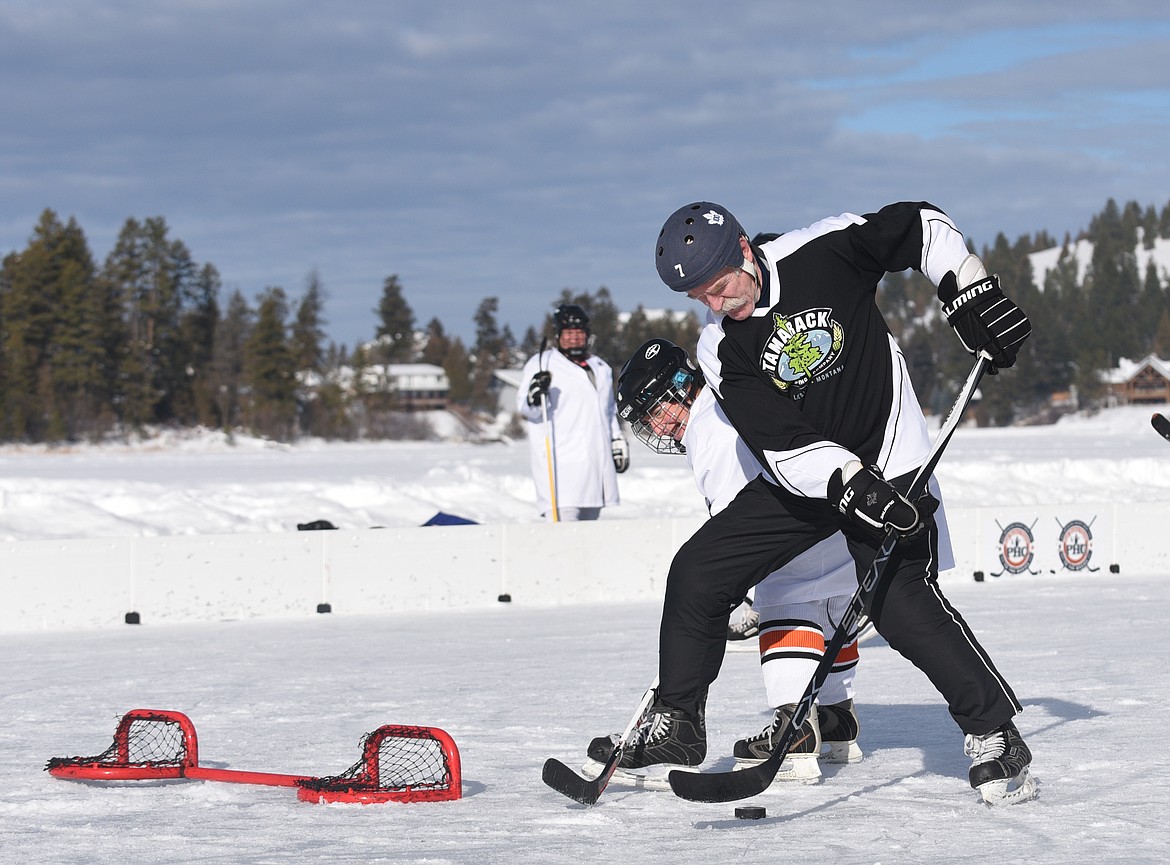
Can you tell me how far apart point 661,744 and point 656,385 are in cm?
111

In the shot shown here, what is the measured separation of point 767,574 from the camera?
143 inches

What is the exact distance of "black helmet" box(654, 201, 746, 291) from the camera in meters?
3.34

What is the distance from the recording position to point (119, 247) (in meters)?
63.4

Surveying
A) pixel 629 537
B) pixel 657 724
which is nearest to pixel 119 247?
pixel 629 537

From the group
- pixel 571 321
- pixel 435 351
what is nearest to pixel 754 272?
pixel 571 321

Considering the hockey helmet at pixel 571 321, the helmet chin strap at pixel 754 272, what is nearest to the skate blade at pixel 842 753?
the helmet chin strap at pixel 754 272

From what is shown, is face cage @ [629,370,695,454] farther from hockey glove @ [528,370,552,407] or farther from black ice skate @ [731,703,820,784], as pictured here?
hockey glove @ [528,370,552,407]

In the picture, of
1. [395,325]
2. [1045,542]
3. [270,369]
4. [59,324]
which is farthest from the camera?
[395,325]

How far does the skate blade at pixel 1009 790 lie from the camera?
3.31 metres

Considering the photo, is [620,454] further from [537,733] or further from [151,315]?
[151,315]

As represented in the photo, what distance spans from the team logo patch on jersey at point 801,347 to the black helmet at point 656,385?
2.73 ft

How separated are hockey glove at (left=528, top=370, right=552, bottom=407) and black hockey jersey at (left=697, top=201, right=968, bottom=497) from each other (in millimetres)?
5524

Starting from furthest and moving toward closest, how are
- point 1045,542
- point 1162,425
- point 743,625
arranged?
point 1045,542 → point 743,625 → point 1162,425

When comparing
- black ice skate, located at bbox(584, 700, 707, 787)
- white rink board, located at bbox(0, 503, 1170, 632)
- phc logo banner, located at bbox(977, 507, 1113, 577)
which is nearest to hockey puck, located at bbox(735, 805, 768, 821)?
black ice skate, located at bbox(584, 700, 707, 787)
